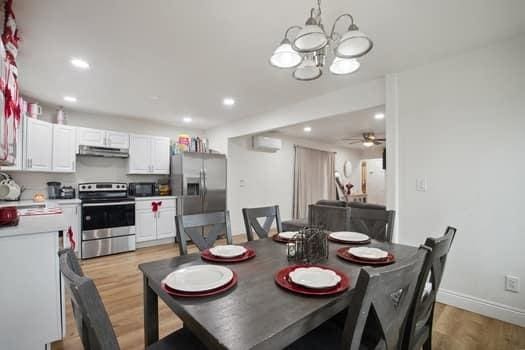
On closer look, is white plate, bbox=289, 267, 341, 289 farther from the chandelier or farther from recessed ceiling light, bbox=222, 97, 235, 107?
recessed ceiling light, bbox=222, 97, 235, 107

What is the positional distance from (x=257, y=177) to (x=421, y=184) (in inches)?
143

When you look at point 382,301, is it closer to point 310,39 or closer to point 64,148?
point 310,39

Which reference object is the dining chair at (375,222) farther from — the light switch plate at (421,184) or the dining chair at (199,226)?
the dining chair at (199,226)

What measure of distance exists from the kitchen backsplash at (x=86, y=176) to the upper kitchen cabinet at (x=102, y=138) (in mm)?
374

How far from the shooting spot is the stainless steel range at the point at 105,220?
3.74 m

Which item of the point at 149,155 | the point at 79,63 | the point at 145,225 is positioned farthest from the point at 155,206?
the point at 79,63

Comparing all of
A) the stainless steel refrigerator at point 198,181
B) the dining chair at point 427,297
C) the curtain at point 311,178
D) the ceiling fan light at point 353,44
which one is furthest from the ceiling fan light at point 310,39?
the curtain at point 311,178

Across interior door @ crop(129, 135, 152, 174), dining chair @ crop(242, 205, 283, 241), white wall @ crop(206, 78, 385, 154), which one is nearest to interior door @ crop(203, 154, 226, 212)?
white wall @ crop(206, 78, 385, 154)

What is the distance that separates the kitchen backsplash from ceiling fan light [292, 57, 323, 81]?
13.3 ft

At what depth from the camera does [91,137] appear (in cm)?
409

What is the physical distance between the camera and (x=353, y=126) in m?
5.20

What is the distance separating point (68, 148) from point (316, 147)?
5.60m

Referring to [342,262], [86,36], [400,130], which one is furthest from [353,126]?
[86,36]

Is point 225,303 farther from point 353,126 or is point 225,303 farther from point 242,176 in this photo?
point 353,126
